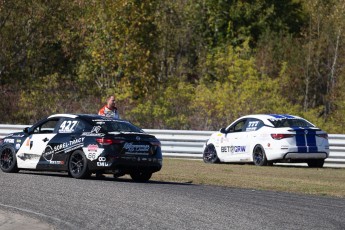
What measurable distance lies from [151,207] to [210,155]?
48.3 feet

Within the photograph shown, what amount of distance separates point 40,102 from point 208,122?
6781mm

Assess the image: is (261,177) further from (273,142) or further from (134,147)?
(273,142)

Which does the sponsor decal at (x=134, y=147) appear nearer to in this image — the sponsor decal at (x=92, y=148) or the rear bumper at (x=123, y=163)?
the rear bumper at (x=123, y=163)

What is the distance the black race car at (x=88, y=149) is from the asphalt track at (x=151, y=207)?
683 mm

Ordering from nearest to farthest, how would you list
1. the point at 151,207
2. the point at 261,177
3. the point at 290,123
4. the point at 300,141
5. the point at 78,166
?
the point at 151,207
the point at 78,166
the point at 261,177
the point at 300,141
the point at 290,123

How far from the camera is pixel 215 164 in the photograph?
91.8 ft

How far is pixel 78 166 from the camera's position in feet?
64.8

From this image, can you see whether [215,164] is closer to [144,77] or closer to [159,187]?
[159,187]

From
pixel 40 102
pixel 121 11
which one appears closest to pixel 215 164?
pixel 40 102

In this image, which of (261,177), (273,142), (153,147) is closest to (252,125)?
(273,142)

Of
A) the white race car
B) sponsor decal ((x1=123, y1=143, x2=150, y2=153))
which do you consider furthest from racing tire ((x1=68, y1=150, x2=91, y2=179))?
the white race car

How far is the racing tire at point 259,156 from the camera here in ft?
88.3

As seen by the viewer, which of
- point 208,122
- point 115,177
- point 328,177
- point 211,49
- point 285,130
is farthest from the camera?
point 211,49

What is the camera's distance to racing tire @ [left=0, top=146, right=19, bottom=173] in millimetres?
21234
